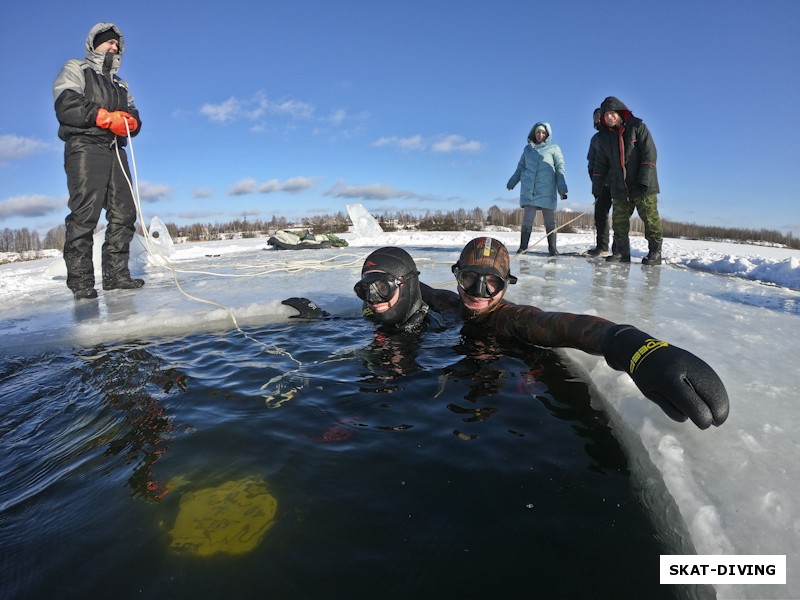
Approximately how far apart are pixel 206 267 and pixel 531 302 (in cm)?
713

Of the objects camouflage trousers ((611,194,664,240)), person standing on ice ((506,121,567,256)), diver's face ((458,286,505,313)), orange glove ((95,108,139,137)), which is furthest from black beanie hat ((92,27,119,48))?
camouflage trousers ((611,194,664,240))

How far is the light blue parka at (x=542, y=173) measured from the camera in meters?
8.30

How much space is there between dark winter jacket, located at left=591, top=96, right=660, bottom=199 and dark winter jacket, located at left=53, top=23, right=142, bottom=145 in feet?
22.0

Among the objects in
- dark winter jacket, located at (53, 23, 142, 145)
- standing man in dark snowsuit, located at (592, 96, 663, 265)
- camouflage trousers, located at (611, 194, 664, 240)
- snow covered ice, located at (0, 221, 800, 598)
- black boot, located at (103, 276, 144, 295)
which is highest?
dark winter jacket, located at (53, 23, 142, 145)

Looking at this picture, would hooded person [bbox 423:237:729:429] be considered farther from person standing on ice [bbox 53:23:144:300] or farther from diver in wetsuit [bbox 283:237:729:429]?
person standing on ice [bbox 53:23:144:300]

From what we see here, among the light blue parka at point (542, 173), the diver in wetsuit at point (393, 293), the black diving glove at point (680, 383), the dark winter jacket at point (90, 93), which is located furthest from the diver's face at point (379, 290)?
the light blue parka at point (542, 173)

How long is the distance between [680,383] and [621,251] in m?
6.63

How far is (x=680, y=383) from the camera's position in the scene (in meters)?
1.75

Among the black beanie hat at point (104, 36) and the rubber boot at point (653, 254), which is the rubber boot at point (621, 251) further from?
the black beanie hat at point (104, 36)

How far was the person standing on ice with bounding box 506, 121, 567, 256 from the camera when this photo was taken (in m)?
8.30

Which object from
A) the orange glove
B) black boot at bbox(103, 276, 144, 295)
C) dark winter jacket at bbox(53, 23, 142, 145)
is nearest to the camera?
dark winter jacket at bbox(53, 23, 142, 145)

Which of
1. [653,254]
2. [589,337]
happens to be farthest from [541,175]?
[589,337]

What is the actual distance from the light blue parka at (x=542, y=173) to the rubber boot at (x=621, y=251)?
141 centimetres

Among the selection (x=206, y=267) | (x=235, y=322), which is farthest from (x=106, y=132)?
(x=206, y=267)
